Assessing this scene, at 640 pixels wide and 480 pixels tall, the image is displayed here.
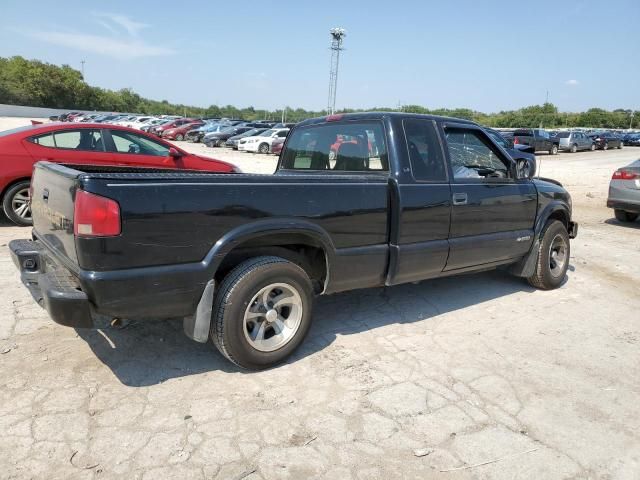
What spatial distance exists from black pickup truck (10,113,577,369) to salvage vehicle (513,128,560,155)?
30.3 meters

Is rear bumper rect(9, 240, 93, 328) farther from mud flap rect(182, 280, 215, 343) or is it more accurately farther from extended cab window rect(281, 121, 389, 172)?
extended cab window rect(281, 121, 389, 172)

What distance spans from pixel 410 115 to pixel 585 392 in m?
2.59

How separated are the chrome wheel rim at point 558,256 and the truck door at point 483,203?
1.98 feet

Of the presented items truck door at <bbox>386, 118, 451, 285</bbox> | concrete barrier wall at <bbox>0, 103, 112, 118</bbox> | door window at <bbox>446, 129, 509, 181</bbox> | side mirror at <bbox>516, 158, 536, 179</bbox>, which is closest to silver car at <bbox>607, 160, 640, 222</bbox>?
side mirror at <bbox>516, 158, 536, 179</bbox>

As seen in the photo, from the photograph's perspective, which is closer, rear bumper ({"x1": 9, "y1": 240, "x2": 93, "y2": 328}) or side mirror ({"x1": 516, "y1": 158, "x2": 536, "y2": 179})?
rear bumper ({"x1": 9, "y1": 240, "x2": 93, "y2": 328})

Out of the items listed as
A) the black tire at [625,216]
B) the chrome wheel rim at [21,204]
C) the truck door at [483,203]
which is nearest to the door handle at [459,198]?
the truck door at [483,203]

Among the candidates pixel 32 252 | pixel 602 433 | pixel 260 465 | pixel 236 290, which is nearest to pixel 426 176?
pixel 236 290

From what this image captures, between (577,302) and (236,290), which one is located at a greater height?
(236,290)

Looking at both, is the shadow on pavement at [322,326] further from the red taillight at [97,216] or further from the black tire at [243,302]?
the red taillight at [97,216]

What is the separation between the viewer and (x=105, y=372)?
341 cm

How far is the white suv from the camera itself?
28859 millimetres

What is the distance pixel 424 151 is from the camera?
4.36 meters

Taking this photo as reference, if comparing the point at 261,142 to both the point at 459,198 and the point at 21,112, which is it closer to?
the point at 459,198

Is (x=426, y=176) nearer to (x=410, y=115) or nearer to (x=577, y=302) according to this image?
(x=410, y=115)
